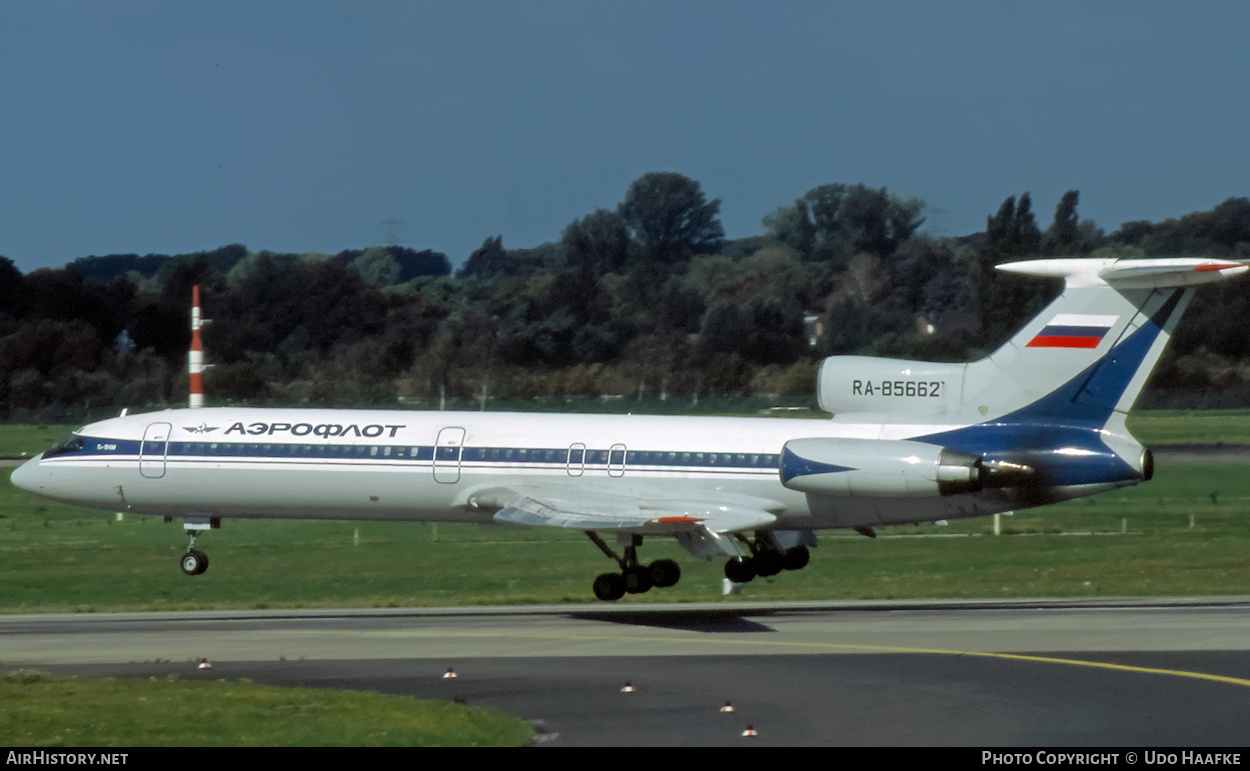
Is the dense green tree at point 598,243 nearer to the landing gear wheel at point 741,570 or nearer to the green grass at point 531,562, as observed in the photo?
the green grass at point 531,562

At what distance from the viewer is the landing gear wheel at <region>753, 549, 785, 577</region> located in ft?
115

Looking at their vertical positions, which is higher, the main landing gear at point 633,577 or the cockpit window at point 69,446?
the cockpit window at point 69,446

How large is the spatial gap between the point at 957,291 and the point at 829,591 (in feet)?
162

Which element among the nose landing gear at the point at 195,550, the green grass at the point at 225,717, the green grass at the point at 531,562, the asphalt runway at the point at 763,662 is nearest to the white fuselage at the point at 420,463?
the nose landing gear at the point at 195,550

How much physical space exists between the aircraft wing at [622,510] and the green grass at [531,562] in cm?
202

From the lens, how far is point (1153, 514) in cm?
5309

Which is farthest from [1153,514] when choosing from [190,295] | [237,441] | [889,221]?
[889,221]

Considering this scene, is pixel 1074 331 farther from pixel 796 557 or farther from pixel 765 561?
pixel 765 561

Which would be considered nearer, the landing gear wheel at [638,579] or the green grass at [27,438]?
the landing gear wheel at [638,579]

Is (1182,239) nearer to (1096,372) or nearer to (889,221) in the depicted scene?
(889,221)

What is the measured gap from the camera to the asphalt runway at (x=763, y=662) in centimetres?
1927

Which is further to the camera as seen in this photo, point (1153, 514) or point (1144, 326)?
point (1153, 514)

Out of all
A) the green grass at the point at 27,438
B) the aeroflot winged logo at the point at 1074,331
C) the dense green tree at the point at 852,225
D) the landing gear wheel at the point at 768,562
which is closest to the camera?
the aeroflot winged logo at the point at 1074,331

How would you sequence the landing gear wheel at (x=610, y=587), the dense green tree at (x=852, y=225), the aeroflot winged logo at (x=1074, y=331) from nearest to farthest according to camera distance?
the aeroflot winged logo at (x=1074, y=331)
the landing gear wheel at (x=610, y=587)
the dense green tree at (x=852, y=225)
